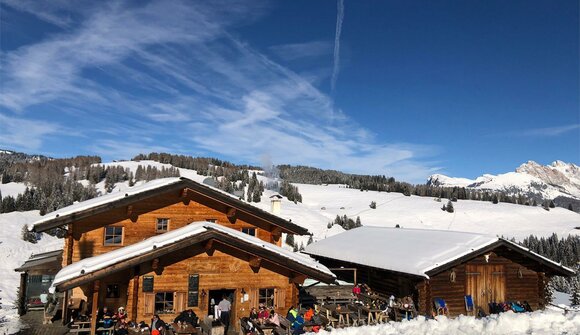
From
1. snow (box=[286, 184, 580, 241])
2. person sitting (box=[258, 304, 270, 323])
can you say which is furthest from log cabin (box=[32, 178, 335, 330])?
snow (box=[286, 184, 580, 241])

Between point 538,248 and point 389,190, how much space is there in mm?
52293

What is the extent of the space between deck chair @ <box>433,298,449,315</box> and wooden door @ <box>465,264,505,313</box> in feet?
6.29

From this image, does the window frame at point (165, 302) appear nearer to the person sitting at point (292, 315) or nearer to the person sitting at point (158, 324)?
the person sitting at point (158, 324)

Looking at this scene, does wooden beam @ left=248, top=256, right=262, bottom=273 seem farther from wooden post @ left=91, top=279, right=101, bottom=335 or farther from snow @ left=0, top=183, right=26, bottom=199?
snow @ left=0, top=183, right=26, bottom=199

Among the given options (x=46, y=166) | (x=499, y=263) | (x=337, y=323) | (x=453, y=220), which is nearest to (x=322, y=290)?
(x=337, y=323)

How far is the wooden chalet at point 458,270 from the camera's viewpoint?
21.0m

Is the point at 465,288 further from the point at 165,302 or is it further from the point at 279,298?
the point at 165,302

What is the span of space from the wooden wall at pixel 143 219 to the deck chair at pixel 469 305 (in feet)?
38.3

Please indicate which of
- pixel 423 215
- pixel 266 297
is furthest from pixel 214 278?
pixel 423 215

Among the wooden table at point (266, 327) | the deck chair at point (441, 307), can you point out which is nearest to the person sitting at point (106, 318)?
the wooden table at point (266, 327)

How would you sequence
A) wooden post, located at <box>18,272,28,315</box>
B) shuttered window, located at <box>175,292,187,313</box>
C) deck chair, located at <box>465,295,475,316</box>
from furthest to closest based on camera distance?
deck chair, located at <box>465,295,475,316</box>
wooden post, located at <box>18,272,28,315</box>
shuttered window, located at <box>175,292,187,313</box>

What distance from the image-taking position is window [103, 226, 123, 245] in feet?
65.5

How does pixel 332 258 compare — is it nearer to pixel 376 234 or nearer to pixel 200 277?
pixel 376 234

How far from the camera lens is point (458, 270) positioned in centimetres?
2231
